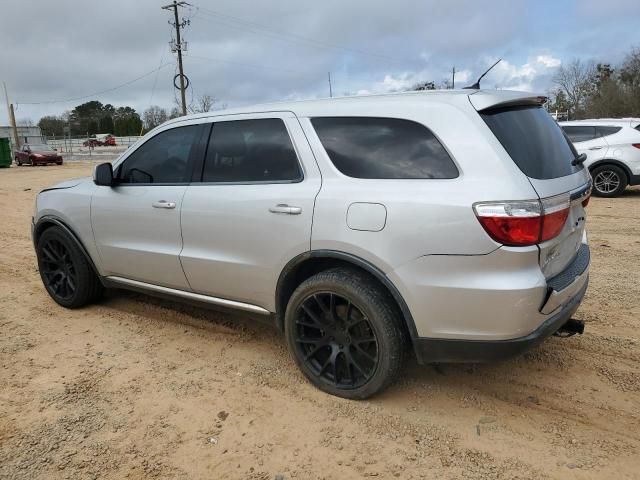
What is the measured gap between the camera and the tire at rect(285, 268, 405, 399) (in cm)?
288

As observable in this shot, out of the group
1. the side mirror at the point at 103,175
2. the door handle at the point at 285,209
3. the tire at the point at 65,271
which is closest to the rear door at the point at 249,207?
the door handle at the point at 285,209

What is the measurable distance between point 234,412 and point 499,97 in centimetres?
235

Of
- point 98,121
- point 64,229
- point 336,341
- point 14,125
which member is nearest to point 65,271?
point 64,229

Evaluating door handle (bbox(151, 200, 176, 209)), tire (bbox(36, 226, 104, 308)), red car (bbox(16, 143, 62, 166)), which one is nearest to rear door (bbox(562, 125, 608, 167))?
door handle (bbox(151, 200, 176, 209))

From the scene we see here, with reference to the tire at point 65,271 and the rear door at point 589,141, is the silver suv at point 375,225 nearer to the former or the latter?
the tire at point 65,271

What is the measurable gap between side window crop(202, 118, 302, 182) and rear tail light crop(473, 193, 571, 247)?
1177 millimetres

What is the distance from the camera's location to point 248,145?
352 cm

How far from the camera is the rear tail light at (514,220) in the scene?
2471 mm

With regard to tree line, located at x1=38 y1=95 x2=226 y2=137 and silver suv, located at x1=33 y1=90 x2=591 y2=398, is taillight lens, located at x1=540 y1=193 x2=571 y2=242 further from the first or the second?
tree line, located at x1=38 y1=95 x2=226 y2=137

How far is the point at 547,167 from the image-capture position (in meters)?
2.81

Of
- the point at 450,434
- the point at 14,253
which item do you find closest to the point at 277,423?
the point at 450,434

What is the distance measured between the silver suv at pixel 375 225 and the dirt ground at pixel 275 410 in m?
0.35

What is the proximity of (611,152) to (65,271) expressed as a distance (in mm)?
10291

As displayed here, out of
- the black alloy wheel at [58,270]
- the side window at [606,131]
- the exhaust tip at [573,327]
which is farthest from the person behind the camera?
the side window at [606,131]
